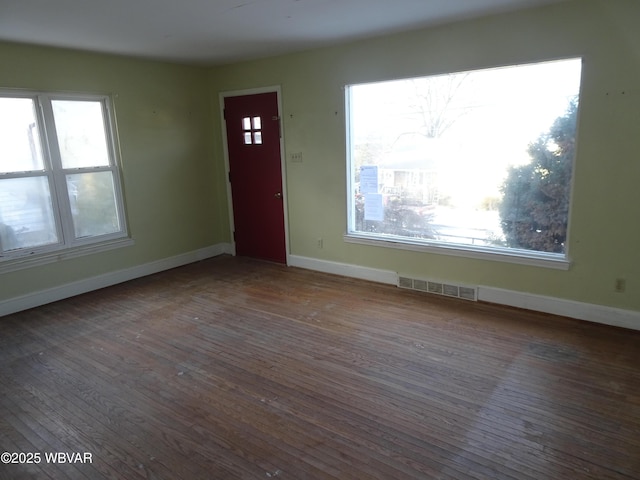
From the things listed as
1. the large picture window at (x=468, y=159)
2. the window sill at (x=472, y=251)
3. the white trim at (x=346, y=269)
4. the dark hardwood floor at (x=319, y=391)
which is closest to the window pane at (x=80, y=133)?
the dark hardwood floor at (x=319, y=391)

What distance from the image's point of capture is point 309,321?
3717 millimetres

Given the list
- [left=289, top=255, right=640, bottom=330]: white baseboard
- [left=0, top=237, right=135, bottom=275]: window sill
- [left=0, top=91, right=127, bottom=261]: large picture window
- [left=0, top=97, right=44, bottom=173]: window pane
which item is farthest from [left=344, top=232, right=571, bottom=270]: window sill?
[left=0, top=97, right=44, bottom=173]: window pane

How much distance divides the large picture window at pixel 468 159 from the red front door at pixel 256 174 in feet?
3.49

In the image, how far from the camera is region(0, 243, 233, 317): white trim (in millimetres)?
4152

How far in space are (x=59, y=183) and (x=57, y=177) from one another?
64 mm

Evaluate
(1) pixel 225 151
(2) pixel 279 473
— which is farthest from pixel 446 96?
(2) pixel 279 473

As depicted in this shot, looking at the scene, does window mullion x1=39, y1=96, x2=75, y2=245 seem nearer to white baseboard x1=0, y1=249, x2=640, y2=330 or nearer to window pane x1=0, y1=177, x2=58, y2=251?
window pane x1=0, y1=177, x2=58, y2=251

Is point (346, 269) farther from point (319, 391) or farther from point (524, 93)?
point (524, 93)

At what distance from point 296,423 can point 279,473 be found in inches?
14.7

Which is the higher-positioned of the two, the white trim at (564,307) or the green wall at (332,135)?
the green wall at (332,135)

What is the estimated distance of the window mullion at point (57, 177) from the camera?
13.7 ft

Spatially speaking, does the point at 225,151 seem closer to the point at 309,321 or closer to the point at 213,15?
the point at 213,15

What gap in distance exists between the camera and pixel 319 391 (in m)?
2.67

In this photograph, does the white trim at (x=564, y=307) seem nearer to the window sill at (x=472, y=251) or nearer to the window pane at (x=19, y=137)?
the window sill at (x=472, y=251)
